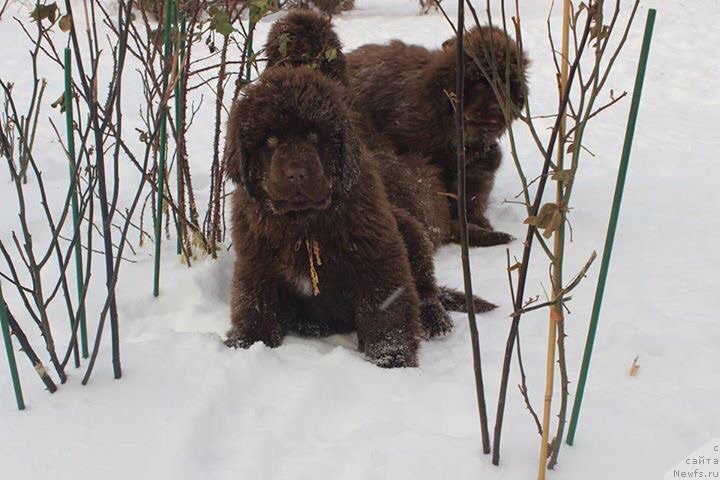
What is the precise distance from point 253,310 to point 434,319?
0.87m

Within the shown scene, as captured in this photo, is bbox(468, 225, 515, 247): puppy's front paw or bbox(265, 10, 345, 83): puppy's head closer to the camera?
bbox(265, 10, 345, 83): puppy's head

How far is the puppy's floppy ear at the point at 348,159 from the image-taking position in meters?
3.10

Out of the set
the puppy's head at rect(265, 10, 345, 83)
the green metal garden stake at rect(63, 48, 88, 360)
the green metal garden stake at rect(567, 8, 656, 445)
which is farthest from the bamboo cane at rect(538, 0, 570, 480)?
the puppy's head at rect(265, 10, 345, 83)

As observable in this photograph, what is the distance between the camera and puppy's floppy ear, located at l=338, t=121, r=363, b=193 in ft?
10.2

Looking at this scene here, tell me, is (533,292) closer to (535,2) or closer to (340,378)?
(340,378)

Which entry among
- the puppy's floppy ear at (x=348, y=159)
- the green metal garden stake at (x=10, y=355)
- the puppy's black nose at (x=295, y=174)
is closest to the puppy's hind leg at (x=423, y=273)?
the puppy's floppy ear at (x=348, y=159)

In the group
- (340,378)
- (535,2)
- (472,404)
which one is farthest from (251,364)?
(535,2)

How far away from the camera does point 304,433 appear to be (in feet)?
8.30

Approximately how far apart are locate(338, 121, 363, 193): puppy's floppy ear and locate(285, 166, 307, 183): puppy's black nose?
0.26 m

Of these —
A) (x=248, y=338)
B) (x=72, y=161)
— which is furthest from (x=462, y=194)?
(x=248, y=338)

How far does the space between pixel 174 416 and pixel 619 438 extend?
4.77 feet

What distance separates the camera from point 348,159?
10.2 ft

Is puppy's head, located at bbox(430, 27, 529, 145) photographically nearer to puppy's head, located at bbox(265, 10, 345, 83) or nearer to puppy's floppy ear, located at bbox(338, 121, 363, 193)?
puppy's head, located at bbox(265, 10, 345, 83)

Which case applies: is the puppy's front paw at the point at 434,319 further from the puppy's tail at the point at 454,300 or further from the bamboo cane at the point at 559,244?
the bamboo cane at the point at 559,244
